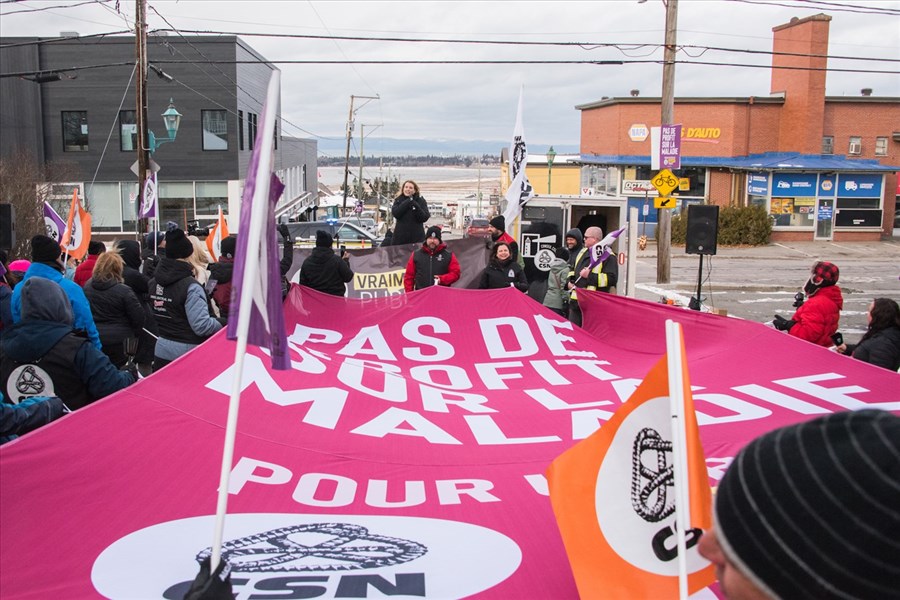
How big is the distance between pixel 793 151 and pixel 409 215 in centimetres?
3378

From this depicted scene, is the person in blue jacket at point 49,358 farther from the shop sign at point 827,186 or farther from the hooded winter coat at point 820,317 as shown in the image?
the shop sign at point 827,186

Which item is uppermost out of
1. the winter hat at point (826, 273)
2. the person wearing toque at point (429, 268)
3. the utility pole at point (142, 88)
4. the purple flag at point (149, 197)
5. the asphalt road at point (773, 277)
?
the utility pole at point (142, 88)

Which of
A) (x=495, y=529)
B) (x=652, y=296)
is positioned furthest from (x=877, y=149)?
(x=495, y=529)

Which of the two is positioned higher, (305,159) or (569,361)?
(305,159)

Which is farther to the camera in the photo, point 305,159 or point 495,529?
point 305,159

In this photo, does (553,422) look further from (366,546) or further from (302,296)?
(302,296)

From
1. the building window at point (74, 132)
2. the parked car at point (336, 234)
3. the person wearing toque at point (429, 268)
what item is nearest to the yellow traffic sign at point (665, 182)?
the parked car at point (336, 234)

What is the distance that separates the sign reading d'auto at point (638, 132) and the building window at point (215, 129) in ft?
68.6

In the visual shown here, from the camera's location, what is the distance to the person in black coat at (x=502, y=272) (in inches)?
431

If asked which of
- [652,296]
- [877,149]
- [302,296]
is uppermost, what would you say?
[877,149]

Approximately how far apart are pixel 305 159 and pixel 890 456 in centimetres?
6915

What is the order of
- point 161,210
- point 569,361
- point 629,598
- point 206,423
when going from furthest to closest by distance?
point 161,210
point 569,361
point 206,423
point 629,598

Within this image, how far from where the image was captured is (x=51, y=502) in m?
3.59

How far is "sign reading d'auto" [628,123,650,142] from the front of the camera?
1738 inches
